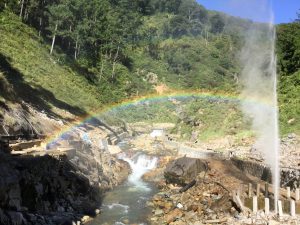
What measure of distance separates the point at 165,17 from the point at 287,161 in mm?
142403

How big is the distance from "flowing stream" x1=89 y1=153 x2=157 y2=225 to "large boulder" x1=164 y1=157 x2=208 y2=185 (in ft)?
6.88

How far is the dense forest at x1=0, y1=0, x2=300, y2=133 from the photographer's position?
5847 cm

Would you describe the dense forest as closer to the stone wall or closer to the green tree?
the stone wall

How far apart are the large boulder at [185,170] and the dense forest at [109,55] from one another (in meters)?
14.5

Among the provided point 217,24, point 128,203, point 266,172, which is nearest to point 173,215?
point 128,203

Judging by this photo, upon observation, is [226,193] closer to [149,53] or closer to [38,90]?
[38,90]

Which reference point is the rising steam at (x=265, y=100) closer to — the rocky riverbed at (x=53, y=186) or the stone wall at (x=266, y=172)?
the stone wall at (x=266, y=172)

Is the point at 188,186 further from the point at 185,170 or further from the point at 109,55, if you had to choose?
the point at 109,55

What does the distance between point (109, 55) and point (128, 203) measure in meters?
73.8

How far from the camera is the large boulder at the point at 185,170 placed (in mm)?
36625

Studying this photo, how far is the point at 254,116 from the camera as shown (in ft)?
187

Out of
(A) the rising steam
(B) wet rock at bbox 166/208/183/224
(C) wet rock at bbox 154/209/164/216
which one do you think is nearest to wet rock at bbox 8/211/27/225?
(B) wet rock at bbox 166/208/183/224

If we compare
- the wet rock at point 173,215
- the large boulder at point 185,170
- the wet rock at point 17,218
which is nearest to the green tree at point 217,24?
the large boulder at point 185,170

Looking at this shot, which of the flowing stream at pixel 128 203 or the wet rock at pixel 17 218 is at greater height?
the wet rock at pixel 17 218
